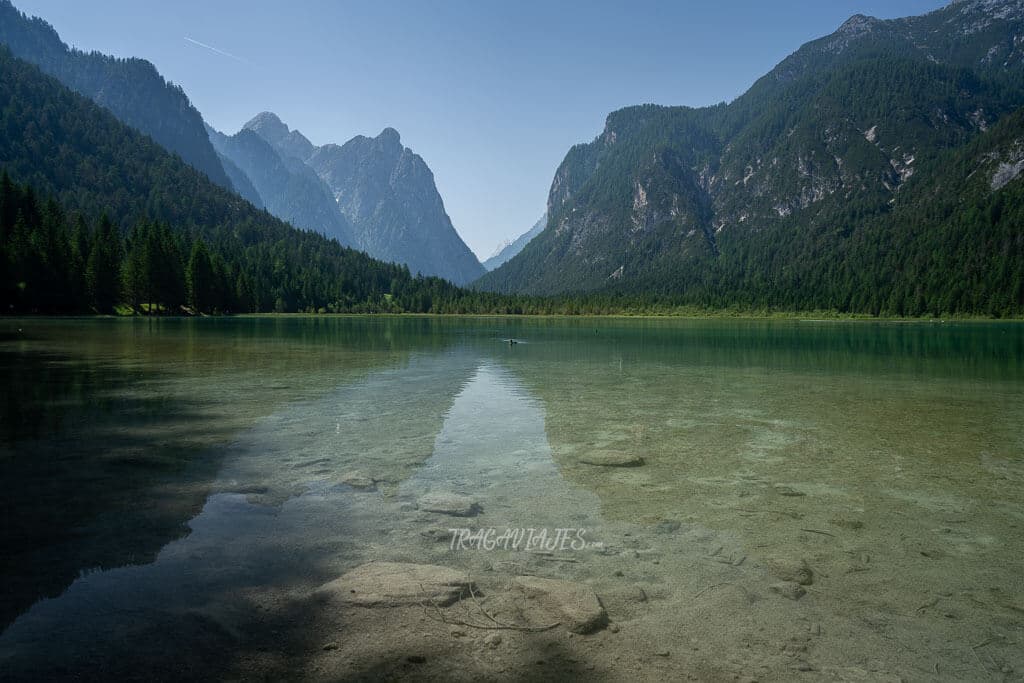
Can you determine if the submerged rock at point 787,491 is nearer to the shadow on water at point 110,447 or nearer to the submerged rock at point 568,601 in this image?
the submerged rock at point 568,601

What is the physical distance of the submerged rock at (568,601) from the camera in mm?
6254

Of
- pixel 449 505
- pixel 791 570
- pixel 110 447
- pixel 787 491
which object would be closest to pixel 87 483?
pixel 110 447

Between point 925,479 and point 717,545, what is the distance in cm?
729

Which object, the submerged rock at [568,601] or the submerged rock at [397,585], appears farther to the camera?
the submerged rock at [397,585]

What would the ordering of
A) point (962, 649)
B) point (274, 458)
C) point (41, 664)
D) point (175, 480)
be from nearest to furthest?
point (41, 664) < point (962, 649) < point (175, 480) < point (274, 458)

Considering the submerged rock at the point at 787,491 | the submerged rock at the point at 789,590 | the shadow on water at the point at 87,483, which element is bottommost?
the submerged rock at the point at 787,491

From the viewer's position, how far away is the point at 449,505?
34.3ft

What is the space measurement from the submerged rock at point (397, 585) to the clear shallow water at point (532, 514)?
42 cm

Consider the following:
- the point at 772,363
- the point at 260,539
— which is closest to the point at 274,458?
the point at 260,539

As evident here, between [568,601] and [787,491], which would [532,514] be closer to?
[568,601]

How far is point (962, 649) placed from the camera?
5.87 metres

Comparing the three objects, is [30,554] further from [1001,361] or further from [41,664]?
[1001,361]

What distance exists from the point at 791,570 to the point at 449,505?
5.84m

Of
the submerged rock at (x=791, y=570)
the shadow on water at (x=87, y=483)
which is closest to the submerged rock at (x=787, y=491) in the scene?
the submerged rock at (x=791, y=570)
